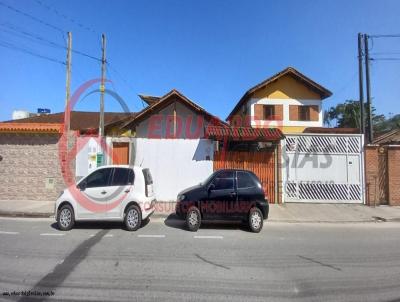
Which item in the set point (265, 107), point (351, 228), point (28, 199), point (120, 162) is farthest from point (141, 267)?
point (265, 107)

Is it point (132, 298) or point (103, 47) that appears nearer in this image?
point (132, 298)

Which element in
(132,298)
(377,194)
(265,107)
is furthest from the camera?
(265,107)

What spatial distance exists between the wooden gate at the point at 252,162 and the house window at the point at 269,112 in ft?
51.0

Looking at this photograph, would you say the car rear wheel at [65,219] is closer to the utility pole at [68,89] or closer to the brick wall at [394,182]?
the utility pole at [68,89]

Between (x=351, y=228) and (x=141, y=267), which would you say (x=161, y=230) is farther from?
(x=351, y=228)

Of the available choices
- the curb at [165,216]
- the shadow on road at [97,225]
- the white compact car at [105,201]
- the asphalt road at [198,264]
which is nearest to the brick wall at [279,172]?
the curb at [165,216]

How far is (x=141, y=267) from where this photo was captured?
5367 millimetres

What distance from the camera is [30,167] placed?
43.1ft

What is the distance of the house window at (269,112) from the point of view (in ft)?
91.7

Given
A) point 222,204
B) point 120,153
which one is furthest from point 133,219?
point 120,153

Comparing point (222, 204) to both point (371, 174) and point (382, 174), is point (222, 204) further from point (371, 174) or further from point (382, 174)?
point (382, 174)

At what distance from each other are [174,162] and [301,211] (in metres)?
5.59

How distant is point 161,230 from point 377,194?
9.89 meters

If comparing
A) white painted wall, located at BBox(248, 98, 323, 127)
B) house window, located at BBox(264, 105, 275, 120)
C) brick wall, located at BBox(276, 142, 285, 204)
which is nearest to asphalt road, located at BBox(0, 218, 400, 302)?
brick wall, located at BBox(276, 142, 285, 204)
